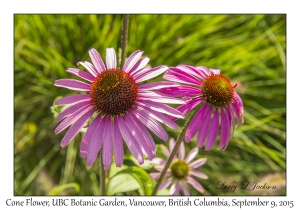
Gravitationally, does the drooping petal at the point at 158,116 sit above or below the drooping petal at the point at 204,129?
above

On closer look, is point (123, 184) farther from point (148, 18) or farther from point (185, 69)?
point (148, 18)

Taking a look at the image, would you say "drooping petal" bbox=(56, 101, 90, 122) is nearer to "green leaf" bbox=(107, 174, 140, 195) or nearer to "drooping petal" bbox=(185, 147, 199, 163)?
"green leaf" bbox=(107, 174, 140, 195)

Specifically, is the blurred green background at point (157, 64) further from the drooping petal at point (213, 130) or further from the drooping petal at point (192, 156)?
the drooping petal at point (213, 130)

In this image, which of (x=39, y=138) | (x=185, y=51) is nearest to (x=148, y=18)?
(x=185, y=51)

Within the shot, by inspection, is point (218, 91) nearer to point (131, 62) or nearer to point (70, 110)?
point (131, 62)

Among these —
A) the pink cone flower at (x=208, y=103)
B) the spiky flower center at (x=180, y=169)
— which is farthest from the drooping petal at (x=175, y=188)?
the pink cone flower at (x=208, y=103)

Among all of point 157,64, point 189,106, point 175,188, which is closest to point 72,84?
point 189,106
